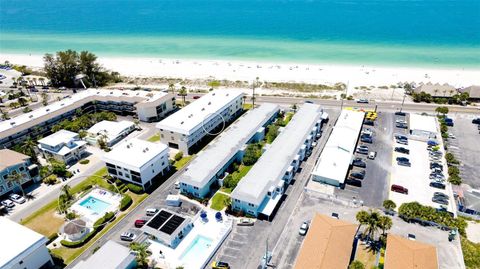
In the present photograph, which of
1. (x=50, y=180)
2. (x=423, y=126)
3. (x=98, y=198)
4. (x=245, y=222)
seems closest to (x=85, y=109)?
(x=50, y=180)

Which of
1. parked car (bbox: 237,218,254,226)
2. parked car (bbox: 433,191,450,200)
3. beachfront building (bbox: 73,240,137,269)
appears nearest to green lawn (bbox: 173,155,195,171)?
parked car (bbox: 237,218,254,226)

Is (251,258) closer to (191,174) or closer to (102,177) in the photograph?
(191,174)

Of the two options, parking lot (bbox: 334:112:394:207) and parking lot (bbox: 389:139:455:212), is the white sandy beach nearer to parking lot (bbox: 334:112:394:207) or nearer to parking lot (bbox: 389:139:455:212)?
parking lot (bbox: 334:112:394:207)

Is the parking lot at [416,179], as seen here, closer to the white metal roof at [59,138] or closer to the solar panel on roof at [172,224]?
the solar panel on roof at [172,224]

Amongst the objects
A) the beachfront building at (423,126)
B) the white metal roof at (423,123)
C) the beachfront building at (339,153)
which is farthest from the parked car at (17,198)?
the white metal roof at (423,123)

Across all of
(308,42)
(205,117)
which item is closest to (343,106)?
(205,117)

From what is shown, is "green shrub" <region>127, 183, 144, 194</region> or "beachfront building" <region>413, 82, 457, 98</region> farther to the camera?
"beachfront building" <region>413, 82, 457, 98</region>
